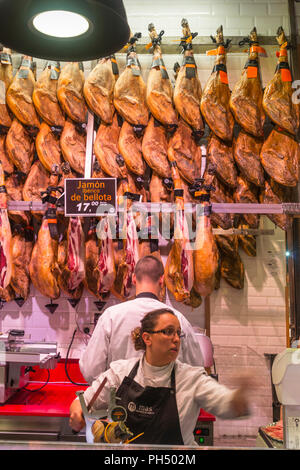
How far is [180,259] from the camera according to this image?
12.3 feet

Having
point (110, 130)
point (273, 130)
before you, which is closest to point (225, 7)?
point (273, 130)

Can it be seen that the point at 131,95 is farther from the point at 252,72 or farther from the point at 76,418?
the point at 76,418

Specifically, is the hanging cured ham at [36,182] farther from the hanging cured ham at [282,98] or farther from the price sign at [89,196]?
the hanging cured ham at [282,98]

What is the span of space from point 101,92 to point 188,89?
83 cm

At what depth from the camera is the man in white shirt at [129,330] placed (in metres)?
1.98

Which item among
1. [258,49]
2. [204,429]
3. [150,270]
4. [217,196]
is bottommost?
[204,429]

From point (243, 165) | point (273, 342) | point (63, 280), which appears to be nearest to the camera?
point (273, 342)

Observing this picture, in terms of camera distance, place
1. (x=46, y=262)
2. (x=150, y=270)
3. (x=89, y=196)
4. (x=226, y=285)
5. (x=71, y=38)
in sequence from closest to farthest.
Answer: (x=71, y=38)
(x=150, y=270)
(x=89, y=196)
(x=226, y=285)
(x=46, y=262)

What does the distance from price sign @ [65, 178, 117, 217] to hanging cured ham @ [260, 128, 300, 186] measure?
1769 mm

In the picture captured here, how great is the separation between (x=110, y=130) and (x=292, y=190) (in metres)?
1.82

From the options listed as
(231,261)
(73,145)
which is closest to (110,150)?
(73,145)

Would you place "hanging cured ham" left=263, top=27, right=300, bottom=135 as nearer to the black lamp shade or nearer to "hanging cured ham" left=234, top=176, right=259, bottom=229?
"hanging cured ham" left=234, top=176, right=259, bottom=229
